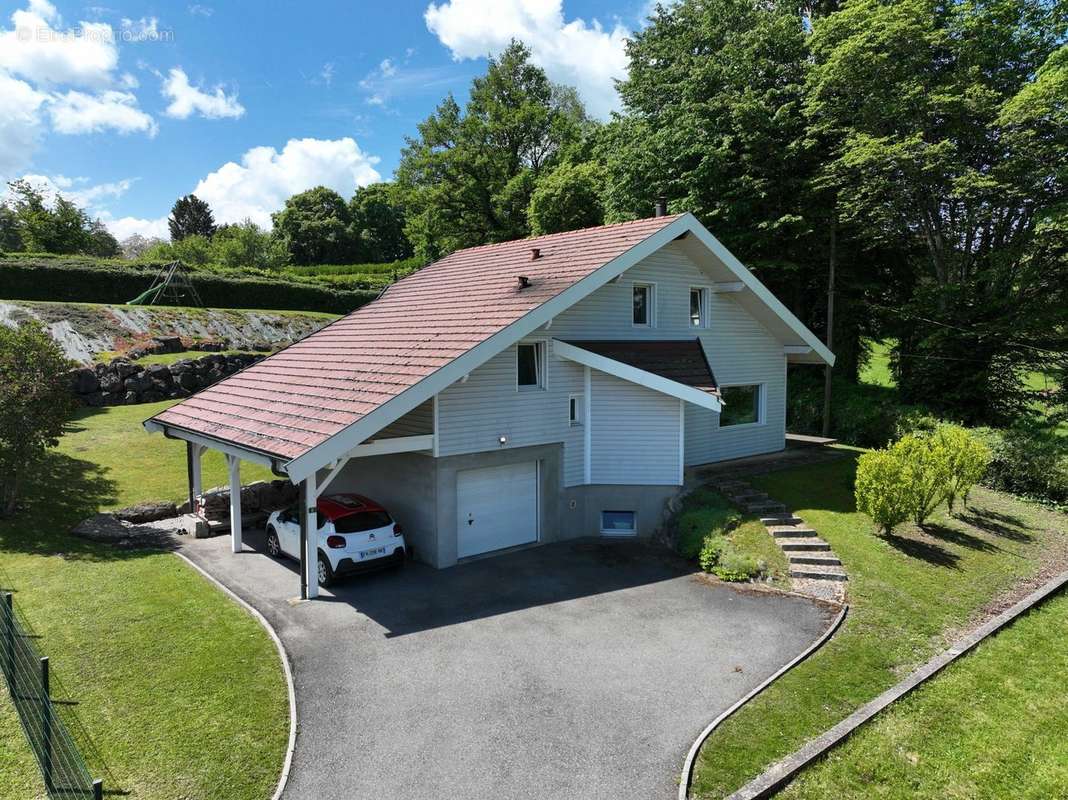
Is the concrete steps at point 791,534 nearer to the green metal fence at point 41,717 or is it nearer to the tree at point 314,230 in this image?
the green metal fence at point 41,717

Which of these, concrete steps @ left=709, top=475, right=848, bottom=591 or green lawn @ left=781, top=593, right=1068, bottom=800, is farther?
concrete steps @ left=709, top=475, right=848, bottom=591

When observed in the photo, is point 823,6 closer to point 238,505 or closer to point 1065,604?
point 1065,604

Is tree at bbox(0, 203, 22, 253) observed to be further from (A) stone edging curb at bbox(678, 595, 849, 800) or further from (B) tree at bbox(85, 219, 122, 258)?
(A) stone edging curb at bbox(678, 595, 849, 800)

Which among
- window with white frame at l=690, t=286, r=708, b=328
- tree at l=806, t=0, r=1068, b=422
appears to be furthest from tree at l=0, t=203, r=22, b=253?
tree at l=806, t=0, r=1068, b=422

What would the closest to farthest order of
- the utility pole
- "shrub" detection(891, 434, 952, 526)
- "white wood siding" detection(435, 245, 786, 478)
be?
"white wood siding" detection(435, 245, 786, 478) < "shrub" detection(891, 434, 952, 526) < the utility pole

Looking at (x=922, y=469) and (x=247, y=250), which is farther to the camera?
(x=247, y=250)

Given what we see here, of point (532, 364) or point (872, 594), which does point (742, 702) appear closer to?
point (872, 594)

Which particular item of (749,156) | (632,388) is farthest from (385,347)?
(749,156)
